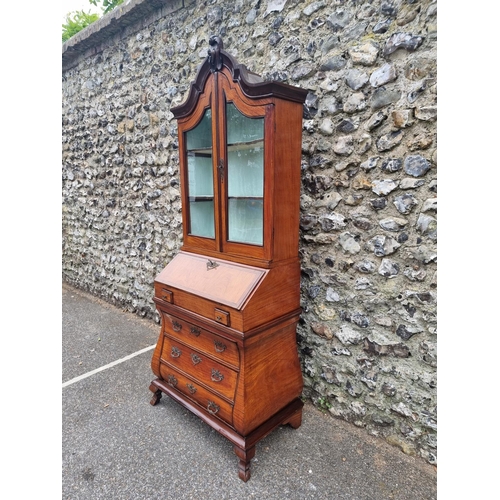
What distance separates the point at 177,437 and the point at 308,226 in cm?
155

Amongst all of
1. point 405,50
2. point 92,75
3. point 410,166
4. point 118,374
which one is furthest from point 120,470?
point 92,75

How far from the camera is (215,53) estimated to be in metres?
1.68

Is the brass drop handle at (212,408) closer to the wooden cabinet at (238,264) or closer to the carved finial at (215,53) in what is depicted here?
the wooden cabinet at (238,264)

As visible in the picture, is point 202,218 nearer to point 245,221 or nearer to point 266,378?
point 245,221

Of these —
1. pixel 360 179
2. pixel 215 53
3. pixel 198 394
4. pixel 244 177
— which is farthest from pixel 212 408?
pixel 215 53

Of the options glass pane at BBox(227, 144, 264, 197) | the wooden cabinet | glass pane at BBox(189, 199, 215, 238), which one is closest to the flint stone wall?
the wooden cabinet

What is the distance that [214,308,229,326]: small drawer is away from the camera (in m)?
1.66

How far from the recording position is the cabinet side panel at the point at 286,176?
1.64 metres

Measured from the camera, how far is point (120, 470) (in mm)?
1755

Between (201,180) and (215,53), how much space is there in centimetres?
72

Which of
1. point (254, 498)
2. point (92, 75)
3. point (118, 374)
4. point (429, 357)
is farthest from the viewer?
point (92, 75)

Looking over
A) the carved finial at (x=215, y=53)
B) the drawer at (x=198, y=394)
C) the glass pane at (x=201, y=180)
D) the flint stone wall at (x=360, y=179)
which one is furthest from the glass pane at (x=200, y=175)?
the drawer at (x=198, y=394)

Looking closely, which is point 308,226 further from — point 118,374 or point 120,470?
point 118,374

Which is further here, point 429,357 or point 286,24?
point 286,24
